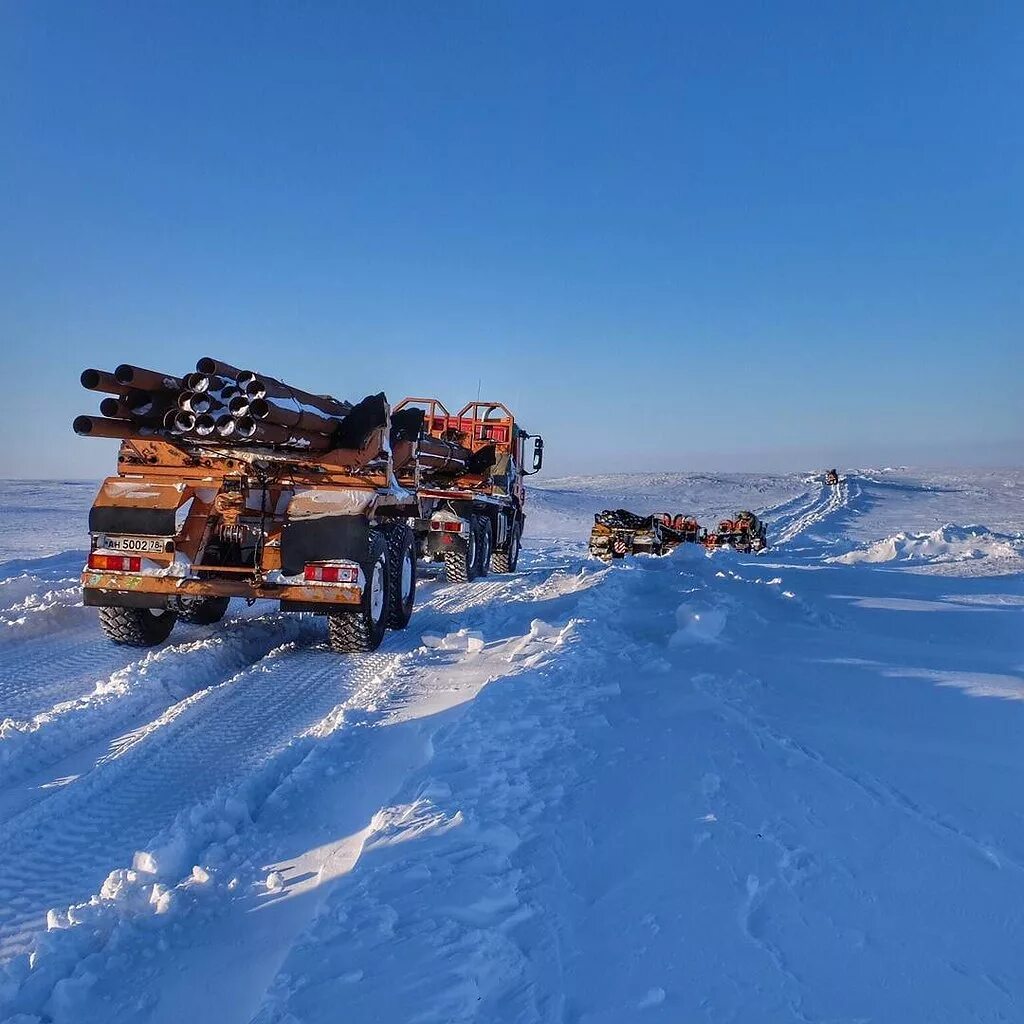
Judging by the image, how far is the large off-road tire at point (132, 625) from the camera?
745 cm

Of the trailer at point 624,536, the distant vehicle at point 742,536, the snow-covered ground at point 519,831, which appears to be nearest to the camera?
the snow-covered ground at point 519,831

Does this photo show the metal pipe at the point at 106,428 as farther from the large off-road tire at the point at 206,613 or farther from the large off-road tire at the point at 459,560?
the large off-road tire at the point at 459,560

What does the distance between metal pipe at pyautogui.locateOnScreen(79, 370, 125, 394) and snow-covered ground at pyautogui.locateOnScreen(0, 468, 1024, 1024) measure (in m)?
2.29

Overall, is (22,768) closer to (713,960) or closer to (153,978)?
(153,978)

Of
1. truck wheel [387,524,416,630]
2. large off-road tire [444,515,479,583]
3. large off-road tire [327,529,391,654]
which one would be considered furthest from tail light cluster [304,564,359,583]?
large off-road tire [444,515,479,583]

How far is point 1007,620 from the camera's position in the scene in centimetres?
873

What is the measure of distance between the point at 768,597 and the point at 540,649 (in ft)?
13.8

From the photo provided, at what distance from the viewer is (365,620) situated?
730 cm

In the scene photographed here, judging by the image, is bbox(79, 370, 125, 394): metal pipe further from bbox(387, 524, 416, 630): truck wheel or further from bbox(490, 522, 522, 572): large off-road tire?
bbox(490, 522, 522, 572): large off-road tire

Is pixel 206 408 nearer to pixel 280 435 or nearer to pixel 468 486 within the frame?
pixel 280 435

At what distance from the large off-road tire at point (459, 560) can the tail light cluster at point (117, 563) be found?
21.1 ft

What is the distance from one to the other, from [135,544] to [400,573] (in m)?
2.59

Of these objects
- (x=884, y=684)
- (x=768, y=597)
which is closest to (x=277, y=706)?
(x=884, y=684)

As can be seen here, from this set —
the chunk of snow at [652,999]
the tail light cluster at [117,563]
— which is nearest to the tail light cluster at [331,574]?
the tail light cluster at [117,563]
